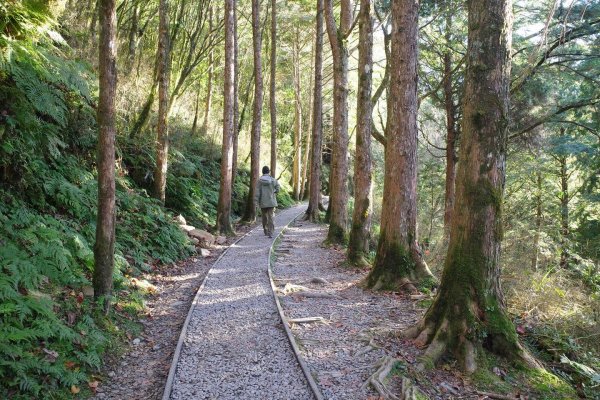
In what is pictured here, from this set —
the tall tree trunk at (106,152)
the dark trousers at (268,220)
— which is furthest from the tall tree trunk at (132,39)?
the tall tree trunk at (106,152)

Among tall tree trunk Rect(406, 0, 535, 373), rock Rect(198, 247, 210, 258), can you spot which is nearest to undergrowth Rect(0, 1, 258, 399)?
rock Rect(198, 247, 210, 258)

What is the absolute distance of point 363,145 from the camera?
1112 centimetres

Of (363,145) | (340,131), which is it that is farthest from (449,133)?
(363,145)

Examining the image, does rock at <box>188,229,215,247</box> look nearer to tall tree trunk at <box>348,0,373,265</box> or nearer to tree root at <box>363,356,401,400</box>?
tall tree trunk at <box>348,0,373,265</box>

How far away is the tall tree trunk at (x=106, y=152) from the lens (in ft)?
20.0

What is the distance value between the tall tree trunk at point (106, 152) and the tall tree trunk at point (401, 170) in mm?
4901

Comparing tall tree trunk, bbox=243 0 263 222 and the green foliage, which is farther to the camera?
tall tree trunk, bbox=243 0 263 222

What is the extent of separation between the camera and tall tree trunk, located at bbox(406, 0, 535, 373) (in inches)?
199

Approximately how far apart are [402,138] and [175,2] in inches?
557

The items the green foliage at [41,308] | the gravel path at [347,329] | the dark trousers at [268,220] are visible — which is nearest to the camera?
the green foliage at [41,308]

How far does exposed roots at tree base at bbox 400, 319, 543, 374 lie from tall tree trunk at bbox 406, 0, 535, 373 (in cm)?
1

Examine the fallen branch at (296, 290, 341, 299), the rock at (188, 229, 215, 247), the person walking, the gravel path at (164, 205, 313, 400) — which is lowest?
the gravel path at (164, 205, 313, 400)

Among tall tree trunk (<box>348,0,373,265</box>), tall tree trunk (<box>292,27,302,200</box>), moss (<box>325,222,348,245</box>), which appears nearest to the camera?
tall tree trunk (<box>348,0,373,265</box>)

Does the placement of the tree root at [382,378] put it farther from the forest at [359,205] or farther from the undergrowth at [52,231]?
the undergrowth at [52,231]
